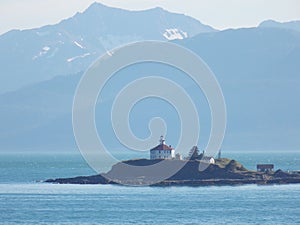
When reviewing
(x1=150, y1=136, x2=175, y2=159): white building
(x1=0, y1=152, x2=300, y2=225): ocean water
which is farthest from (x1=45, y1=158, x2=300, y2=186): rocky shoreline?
(x1=150, y1=136, x2=175, y2=159): white building

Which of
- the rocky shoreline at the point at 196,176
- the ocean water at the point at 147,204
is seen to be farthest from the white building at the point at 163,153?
the ocean water at the point at 147,204

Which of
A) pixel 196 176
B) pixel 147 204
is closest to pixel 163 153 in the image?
pixel 196 176

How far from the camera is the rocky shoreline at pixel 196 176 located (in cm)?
15112

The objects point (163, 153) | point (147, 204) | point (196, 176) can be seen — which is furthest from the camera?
point (163, 153)

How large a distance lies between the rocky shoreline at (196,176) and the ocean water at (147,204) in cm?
306

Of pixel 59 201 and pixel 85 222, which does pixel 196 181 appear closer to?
pixel 59 201

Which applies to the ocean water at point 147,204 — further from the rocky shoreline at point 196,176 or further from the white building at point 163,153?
the white building at point 163,153

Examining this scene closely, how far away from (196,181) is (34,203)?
30471 mm

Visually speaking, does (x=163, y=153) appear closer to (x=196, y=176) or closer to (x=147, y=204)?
(x=196, y=176)

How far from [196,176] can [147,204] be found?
1081 inches

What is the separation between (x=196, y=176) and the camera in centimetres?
15238

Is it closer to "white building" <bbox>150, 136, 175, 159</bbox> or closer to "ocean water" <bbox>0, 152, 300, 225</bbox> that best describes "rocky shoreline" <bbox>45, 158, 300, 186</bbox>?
"ocean water" <bbox>0, 152, 300, 225</bbox>

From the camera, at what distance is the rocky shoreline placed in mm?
151125

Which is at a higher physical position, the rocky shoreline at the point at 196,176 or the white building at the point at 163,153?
the white building at the point at 163,153
